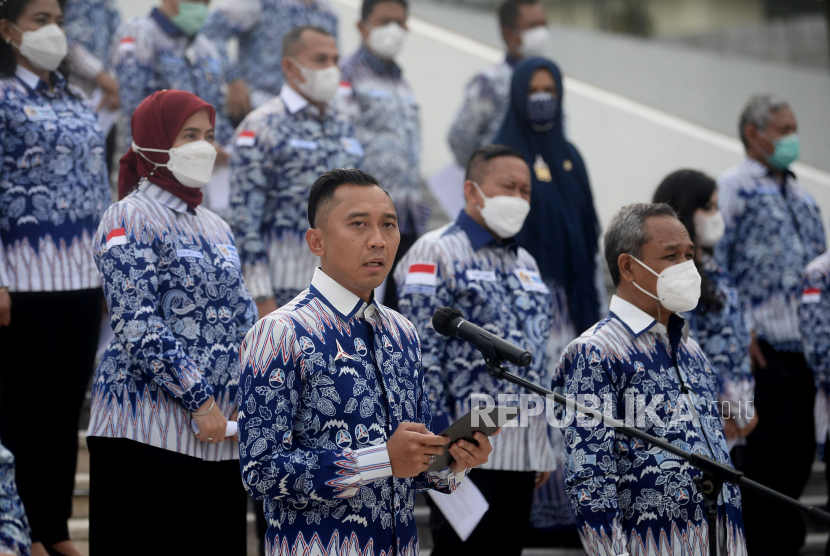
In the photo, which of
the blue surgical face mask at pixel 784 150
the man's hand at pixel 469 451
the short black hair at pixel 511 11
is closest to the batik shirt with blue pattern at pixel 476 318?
the man's hand at pixel 469 451

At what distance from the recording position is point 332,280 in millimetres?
2682

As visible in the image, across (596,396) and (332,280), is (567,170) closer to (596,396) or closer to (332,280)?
(596,396)

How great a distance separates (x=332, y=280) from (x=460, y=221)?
1.72 metres

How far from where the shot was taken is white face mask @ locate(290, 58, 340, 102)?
496cm

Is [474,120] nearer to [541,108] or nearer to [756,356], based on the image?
[541,108]

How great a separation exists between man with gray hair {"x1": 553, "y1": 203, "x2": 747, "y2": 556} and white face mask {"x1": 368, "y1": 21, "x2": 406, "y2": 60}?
3.13 m

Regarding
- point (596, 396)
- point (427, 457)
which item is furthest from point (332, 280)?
point (596, 396)

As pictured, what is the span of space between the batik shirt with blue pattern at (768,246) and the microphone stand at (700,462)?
129 inches

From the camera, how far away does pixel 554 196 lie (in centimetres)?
525

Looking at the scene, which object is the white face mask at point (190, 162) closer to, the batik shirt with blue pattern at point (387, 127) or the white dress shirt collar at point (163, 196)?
the white dress shirt collar at point (163, 196)

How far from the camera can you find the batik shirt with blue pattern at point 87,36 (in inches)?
246

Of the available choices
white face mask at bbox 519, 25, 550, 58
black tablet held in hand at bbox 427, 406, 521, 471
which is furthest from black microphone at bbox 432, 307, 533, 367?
white face mask at bbox 519, 25, 550, 58

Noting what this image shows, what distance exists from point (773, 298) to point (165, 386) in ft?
12.5

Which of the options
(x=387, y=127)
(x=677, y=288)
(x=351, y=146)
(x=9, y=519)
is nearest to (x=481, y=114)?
(x=387, y=127)
